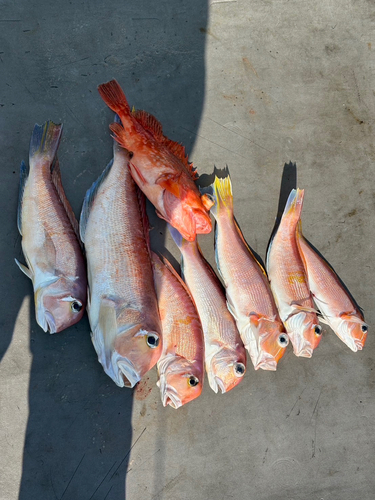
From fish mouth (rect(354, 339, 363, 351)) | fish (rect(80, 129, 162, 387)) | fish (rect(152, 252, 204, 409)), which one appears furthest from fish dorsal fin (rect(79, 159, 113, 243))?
fish mouth (rect(354, 339, 363, 351))

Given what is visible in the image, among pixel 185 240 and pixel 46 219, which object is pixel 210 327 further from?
pixel 46 219

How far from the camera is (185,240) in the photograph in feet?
10.00

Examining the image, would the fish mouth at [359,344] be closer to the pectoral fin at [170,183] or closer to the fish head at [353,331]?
the fish head at [353,331]

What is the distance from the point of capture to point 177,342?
2756mm

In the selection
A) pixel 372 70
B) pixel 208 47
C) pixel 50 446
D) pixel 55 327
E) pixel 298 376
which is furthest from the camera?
pixel 372 70

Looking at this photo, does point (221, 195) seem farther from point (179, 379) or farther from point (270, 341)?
point (179, 379)

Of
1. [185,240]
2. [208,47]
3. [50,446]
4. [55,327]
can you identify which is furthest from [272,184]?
[50,446]

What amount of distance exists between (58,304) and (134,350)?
0.71m

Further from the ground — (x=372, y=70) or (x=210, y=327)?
(x=372, y=70)

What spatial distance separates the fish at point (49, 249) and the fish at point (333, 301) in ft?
7.13

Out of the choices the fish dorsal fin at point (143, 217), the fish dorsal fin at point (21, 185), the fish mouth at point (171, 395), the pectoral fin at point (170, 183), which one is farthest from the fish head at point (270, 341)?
the fish dorsal fin at point (21, 185)

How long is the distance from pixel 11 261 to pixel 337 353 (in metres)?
3.26

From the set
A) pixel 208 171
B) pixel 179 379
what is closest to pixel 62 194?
pixel 208 171

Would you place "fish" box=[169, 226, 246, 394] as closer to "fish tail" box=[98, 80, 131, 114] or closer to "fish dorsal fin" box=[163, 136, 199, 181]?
"fish dorsal fin" box=[163, 136, 199, 181]
